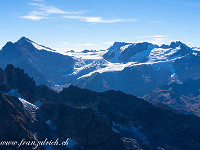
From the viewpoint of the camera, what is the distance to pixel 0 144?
19475 centimetres

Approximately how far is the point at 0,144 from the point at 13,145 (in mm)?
8392

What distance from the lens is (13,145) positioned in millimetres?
198875
